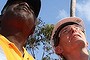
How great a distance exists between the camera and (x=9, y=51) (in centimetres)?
333

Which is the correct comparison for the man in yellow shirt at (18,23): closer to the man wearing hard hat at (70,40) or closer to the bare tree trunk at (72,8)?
the man wearing hard hat at (70,40)

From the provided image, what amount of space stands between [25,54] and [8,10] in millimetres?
550

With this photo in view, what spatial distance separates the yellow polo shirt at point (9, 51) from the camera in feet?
10.6

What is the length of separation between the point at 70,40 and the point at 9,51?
0.71m

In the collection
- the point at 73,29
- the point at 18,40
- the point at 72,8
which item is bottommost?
the point at 18,40

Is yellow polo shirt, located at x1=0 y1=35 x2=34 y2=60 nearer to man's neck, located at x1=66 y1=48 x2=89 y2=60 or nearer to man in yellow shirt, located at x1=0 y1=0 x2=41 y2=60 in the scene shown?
man in yellow shirt, located at x1=0 y1=0 x2=41 y2=60

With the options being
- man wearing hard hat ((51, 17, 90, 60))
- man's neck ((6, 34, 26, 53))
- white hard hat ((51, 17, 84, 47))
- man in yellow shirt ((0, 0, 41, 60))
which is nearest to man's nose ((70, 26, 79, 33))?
man wearing hard hat ((51, 17, 90, 60))

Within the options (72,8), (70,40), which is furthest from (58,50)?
(72,8)

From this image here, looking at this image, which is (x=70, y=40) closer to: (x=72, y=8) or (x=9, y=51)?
(x=9, y=51)

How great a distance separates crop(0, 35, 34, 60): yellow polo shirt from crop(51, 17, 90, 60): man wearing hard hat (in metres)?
0.42

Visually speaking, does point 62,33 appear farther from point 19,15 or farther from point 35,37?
point 35,37

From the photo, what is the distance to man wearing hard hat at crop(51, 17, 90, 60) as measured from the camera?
3480 millimetres

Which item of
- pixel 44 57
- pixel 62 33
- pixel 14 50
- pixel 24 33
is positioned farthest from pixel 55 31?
pixel 44 57

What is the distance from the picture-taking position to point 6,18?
3660 millimetres
